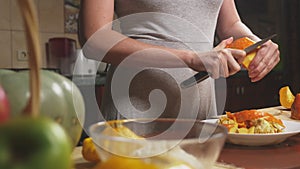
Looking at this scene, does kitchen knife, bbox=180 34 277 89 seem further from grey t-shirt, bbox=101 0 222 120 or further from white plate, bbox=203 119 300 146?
white plate, bbox=203 119 300 146

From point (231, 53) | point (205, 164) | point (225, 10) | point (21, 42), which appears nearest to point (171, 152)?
point (205, 164)

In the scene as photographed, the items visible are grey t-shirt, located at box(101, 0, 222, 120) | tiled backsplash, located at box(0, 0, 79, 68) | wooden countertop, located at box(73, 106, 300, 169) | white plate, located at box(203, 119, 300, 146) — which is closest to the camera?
wooden countertop, located at box(73, 106, 300, 169)

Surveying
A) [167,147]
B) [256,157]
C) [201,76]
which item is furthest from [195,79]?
[167,147]

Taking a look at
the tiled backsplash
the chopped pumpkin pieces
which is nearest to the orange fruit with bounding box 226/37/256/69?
the chopped pumpkin pieces

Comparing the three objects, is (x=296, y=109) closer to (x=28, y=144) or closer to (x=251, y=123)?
(x=251, y=123)

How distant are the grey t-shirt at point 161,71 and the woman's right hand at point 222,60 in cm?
21

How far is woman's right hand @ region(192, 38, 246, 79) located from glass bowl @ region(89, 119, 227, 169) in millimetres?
423

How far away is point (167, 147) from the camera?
0.39 m

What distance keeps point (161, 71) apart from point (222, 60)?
280 millimetres

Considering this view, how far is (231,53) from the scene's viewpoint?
0.89m

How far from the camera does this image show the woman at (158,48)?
103 centimetres

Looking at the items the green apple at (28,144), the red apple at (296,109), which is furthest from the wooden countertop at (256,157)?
the green apple at (28,144)

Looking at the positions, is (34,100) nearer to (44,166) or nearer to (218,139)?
(44,166)

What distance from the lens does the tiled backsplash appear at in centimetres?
257
